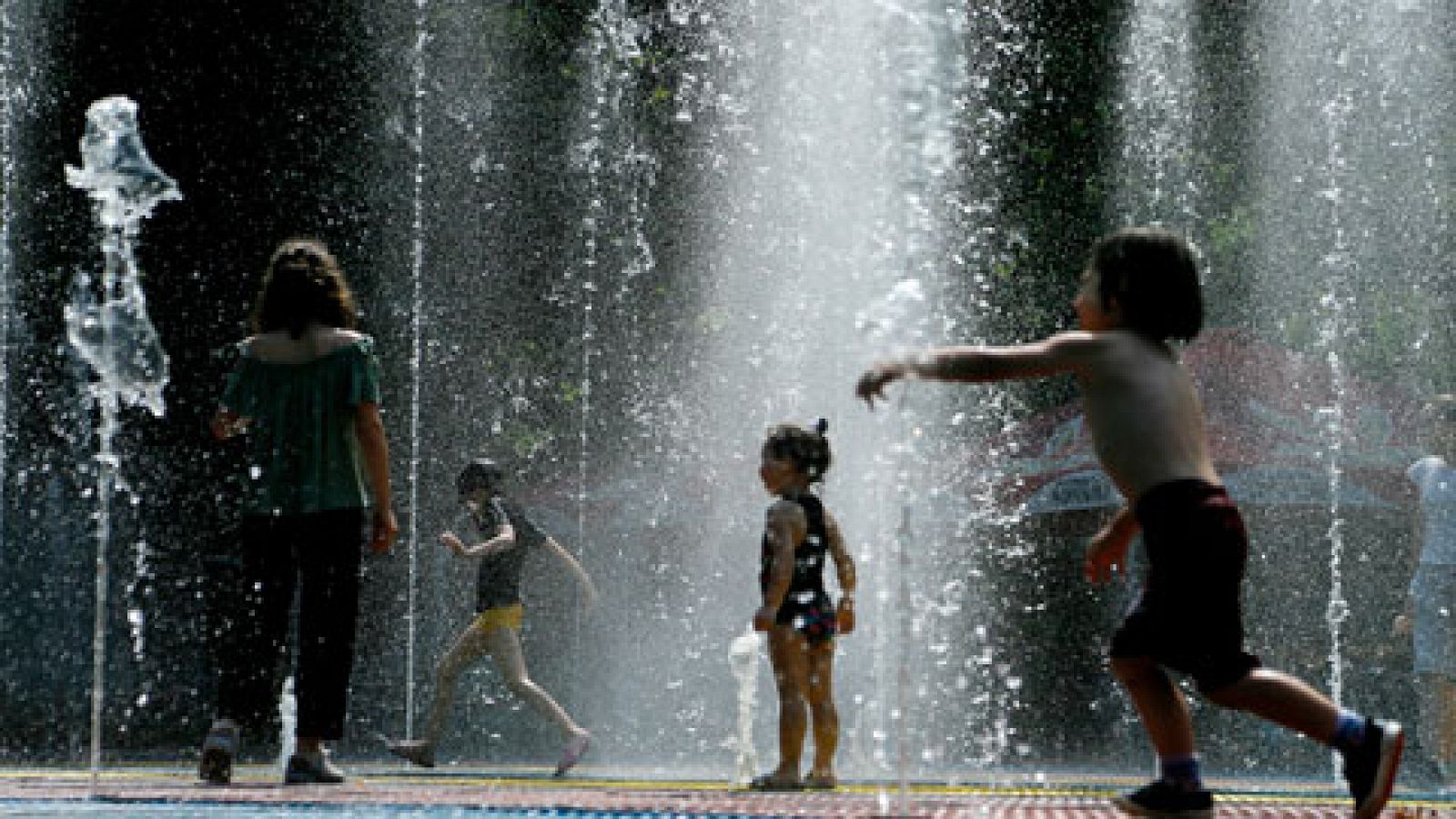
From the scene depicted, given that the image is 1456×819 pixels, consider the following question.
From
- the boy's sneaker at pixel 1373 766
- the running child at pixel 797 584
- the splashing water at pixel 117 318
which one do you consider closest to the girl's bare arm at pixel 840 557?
the running child at pixel 797 584

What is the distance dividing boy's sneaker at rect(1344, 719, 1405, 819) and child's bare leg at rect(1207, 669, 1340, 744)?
80 millimetres

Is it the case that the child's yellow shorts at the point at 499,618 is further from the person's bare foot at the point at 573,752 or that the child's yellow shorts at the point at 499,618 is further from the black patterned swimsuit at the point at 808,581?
the black patterned swimsuit at the point at 808,581

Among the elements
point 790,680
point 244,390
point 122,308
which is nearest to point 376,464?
point 244,390

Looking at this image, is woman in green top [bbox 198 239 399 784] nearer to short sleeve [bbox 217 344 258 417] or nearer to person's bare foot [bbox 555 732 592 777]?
short sleeve [bbox 217 344 258 417]

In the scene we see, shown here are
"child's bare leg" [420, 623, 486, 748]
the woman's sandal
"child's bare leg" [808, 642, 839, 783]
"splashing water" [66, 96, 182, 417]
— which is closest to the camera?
the woman's sandal

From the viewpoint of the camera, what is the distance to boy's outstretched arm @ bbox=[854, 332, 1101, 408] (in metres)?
4.07

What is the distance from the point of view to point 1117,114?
17125 millimetres

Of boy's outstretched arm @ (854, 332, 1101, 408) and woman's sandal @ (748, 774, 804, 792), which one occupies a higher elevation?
boy's outstretched arm @ (854, 332, 1101, 408)

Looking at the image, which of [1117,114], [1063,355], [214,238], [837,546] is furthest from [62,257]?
[1063,355]

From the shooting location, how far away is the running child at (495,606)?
28.4ft

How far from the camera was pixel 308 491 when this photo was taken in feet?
20.2

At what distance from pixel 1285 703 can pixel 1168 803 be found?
305 mm

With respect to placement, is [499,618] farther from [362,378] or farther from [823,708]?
[362,378]

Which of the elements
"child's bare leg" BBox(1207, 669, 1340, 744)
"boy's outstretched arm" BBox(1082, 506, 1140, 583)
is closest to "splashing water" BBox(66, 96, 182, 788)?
"boy's outstretched arm" BBox(1082, 506, 1140, 583)
